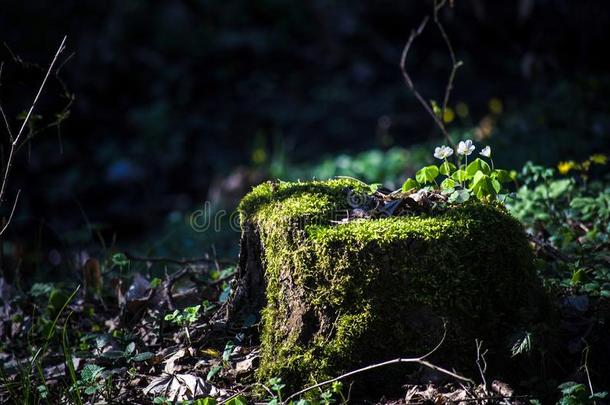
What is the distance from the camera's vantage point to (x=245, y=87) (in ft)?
33.6

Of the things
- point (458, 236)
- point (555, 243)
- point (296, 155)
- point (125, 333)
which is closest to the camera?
point (458, 236)

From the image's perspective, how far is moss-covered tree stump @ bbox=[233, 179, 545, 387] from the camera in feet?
8.26

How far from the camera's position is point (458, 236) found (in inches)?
99.7

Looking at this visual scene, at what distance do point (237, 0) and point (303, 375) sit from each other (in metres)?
9.71

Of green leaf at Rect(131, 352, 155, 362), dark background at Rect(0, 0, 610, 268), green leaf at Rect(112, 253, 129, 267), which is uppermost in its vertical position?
dark background at Rect(0, 0, 610, 268)

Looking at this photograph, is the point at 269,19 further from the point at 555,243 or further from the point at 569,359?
the point at 569,359

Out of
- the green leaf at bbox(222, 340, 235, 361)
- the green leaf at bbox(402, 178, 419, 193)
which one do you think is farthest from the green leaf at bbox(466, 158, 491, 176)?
the green leaf at bbox(222, 340, 235, 361)

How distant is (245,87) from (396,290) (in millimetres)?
8088

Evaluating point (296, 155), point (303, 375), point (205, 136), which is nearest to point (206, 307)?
point (303, 375)

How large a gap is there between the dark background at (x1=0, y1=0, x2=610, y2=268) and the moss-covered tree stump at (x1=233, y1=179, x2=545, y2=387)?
3.90 m

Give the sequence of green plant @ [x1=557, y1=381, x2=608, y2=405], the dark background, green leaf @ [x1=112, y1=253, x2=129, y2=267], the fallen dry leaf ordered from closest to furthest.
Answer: green plant @ [x1=557, y1=381, x2=608, y2=405], the fallen dry leaf, green leaf @ [x1=112, y1=253, x2=129, y2=267], the dark background

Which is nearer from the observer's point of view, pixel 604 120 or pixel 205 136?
pixel 604 120

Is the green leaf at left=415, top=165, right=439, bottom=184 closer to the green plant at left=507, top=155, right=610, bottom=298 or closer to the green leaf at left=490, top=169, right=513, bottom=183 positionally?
the green leaf at left=490, top=169, right=513, bottom=183

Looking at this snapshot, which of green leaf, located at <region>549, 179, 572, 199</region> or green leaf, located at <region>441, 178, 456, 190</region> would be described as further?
green leaf, located at <region>549, 179, 572, 199</region>
